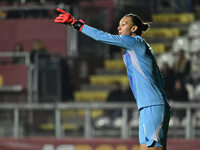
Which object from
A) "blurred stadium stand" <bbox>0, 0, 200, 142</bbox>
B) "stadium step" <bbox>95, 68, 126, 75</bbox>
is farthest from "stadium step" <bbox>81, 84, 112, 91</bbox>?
"stadium step" <bbox>95, 68, 126, 75</bbox>

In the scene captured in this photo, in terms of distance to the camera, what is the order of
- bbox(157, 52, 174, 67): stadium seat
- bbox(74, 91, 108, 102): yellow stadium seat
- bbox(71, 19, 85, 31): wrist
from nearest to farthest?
bbox(71, 19, 85, 31): wrist, bbox(74, 91, 108, 102): yellow stadium seat, bbox(157, 52, 174, 67): stadium seat

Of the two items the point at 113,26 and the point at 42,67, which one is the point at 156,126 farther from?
the point at 113,26

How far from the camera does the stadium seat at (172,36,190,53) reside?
1477 centimetres

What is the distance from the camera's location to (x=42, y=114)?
1110 centimetres

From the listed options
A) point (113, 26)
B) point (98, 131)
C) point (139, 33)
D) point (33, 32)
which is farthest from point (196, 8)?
point (139, 33)

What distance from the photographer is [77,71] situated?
47.6ft

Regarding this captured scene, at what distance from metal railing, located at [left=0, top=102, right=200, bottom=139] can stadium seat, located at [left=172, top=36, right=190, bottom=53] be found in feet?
14.6

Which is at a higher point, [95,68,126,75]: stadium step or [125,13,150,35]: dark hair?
[125,13,150,35]: dark hair

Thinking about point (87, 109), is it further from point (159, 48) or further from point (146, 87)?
point (146, 87)

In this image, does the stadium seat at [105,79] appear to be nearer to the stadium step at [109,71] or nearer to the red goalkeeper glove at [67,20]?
the stadium step at [109,71]

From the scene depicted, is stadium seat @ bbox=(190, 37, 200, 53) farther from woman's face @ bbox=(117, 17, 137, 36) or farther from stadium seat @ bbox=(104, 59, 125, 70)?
woman's face @ bbox=(117, 17, 137, 36)

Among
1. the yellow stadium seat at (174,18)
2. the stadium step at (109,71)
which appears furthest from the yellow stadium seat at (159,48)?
the yellow stadium seat at (174,18)

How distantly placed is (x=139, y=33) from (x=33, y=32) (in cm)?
1035

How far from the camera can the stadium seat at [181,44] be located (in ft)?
48.5
